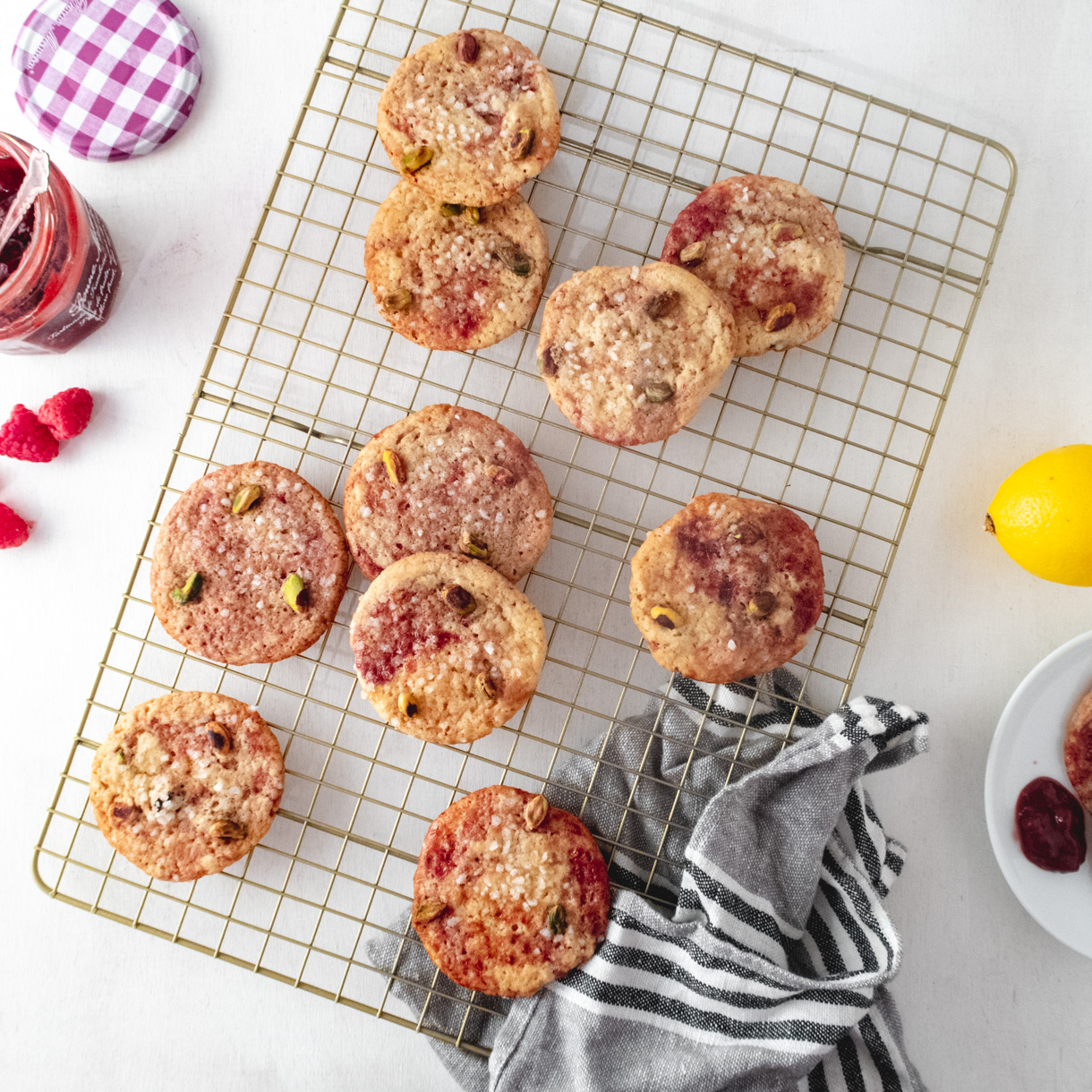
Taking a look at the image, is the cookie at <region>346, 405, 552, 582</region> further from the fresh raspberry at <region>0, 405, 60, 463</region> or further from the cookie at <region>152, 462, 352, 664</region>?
the fresh raspberry at <region>0, 405, 60, 463</region>

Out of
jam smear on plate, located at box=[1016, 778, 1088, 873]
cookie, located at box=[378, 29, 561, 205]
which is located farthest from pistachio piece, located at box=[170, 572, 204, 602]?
jam smear on plate, located at box=[1016, 778, 1088, 873]

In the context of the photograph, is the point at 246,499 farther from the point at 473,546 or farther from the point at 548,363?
the point at 548,363

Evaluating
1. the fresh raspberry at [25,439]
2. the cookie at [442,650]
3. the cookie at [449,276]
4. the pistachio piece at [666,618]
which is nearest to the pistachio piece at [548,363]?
the cookie at [449,276]

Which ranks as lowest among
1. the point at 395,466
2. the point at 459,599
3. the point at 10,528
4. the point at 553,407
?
the point at 10,528

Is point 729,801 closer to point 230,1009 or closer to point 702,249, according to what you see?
point 702,249

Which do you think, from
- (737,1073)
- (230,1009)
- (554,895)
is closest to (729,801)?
(554,895)

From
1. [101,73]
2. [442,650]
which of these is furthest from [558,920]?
[101,73]

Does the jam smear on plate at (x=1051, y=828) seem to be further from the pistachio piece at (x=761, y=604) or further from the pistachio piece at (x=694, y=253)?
the pistachio piece at (x=694, y=253)
